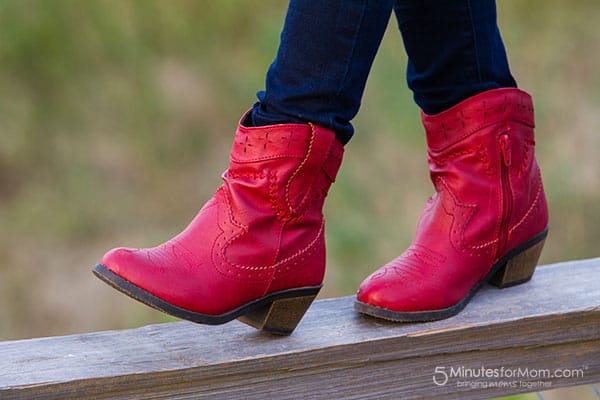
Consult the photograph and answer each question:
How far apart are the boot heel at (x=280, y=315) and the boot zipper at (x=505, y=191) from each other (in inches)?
12.2

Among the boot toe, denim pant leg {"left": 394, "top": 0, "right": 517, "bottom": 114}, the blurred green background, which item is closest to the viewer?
the boot toe

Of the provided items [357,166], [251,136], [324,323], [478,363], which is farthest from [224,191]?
[357,166]

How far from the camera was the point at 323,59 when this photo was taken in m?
1.01

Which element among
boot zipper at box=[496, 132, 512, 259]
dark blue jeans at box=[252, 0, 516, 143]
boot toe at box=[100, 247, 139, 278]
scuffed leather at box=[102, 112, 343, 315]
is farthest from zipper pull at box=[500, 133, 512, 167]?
boot toe at box=[100, 247, 139, 278]

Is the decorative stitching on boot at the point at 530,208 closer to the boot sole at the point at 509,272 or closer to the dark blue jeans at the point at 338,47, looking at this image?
the boot sole at the point at 509,272

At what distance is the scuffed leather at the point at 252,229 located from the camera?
40.6 inches

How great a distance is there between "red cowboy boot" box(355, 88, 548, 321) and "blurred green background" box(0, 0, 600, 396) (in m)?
1.83

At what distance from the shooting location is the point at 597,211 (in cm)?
334

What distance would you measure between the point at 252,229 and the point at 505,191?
39 centimetres

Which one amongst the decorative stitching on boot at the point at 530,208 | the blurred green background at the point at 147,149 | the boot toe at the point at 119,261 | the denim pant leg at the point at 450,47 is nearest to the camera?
the boot toe at the point at 119,261

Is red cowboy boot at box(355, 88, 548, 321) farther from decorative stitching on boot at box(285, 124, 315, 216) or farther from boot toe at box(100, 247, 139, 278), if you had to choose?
boot toe at box(100, 247, 139, 278)

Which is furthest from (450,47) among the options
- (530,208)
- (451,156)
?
(530,208)

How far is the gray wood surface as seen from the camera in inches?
39.9

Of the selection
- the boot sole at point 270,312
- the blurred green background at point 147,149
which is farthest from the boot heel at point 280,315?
the blurred green background at point 147,149
